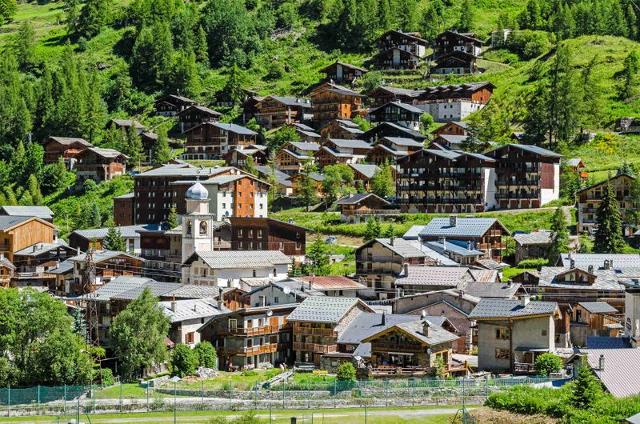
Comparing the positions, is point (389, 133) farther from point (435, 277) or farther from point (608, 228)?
point (435, 277)

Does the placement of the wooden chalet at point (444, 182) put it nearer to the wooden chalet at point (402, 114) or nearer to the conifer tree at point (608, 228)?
the conifer tree at point (608, 228)

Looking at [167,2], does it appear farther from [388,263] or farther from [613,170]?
[388,263]

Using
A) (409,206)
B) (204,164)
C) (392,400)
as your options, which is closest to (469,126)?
(409,206)

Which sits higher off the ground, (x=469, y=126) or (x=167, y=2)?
(x=167, y=2)

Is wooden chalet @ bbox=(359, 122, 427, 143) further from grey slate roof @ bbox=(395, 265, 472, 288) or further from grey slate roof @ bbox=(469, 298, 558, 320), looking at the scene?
grey slate roof @ bbox=(469, 298, 558, 320)

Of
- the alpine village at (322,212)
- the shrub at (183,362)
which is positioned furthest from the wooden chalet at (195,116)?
the shrub at (183,362)

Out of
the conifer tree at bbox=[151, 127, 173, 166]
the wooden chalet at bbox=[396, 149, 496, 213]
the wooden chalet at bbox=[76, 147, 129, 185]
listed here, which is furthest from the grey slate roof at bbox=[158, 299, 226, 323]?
the wooden chalet at bbox=[76, 147, 129, 185]
